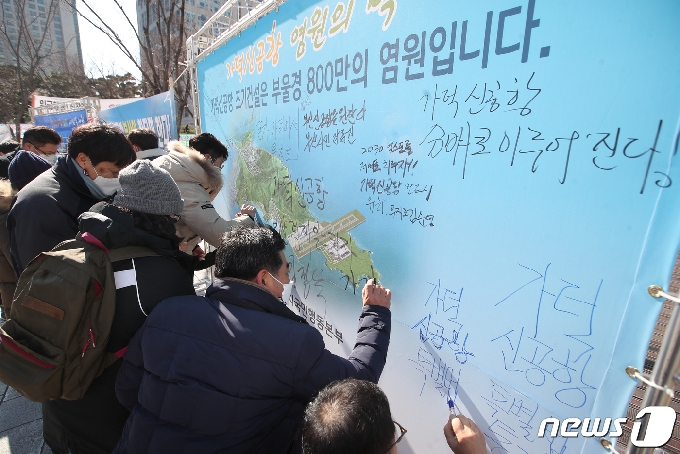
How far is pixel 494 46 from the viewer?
1.23m

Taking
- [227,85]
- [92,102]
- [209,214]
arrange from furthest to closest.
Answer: [92,102]
[227,85]
[209,214]

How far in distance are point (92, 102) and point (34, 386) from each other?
26.9 feet

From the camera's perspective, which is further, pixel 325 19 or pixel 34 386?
pixel 325 19

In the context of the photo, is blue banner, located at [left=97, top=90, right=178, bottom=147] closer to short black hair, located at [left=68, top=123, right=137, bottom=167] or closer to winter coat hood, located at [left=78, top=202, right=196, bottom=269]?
short black hair, located at [left=68, top=123, right=137, bottom=167]

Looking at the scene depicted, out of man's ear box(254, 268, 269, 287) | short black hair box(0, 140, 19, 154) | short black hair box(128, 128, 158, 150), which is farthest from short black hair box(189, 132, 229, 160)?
short black hair box(0, 140, 19, 154)

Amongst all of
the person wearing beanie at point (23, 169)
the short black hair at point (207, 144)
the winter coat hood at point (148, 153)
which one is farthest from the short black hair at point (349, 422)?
the winter coat hood at point (148, 153)

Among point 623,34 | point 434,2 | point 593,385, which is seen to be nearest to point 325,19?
point 434,2

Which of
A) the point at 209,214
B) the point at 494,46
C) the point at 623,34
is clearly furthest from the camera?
the point at 209,214

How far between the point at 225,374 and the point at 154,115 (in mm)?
4741

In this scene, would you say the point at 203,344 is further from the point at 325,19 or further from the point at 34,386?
the point at 325,19

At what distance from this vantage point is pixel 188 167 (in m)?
2.59

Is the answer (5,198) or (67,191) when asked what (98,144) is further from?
(5,198)

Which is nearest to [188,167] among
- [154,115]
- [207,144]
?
[207,144]

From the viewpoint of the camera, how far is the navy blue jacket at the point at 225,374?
1.05m
